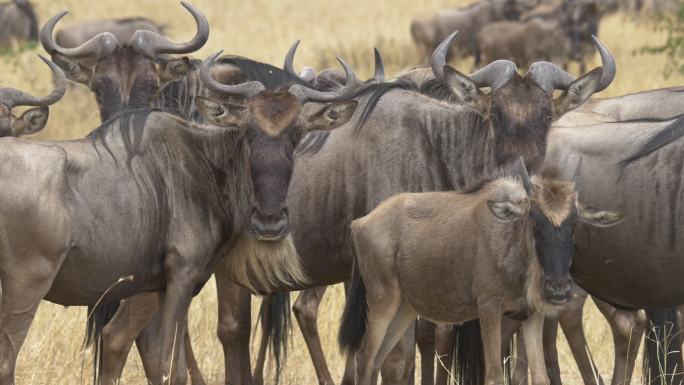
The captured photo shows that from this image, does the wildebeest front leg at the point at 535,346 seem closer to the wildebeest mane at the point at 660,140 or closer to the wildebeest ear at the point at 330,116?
the wildebeest mane at the point at 660,140

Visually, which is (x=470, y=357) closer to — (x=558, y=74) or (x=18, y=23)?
(x=558, y=74)

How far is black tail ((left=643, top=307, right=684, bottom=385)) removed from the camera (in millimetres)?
7207

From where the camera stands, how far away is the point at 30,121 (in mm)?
7676

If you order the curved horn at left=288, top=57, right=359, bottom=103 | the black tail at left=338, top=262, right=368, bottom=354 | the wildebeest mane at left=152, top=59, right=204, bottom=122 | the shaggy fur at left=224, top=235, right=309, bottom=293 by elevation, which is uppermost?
the curved horn at left=288, top=57, right=359, bottom=103

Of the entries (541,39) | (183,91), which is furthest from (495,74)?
(541,39)

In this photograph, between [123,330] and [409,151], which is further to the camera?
[409,151]

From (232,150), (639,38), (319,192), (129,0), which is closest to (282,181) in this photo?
(232,150)

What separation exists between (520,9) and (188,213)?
18634 millimetres

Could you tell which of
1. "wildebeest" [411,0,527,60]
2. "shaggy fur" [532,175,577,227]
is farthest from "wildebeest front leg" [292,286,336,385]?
"wildebeest" [411,0,527,60]

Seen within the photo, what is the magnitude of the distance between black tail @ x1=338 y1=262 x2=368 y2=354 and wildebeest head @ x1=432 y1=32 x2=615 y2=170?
925mm

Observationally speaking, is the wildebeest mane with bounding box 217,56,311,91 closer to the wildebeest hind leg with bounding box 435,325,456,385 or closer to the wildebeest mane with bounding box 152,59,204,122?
the wildebeest mane with bounding box 152,59,204,122

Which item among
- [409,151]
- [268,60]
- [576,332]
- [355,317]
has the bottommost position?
[576,332]

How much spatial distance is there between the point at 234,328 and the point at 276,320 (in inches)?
22.7

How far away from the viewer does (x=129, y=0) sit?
3325 centimetres
